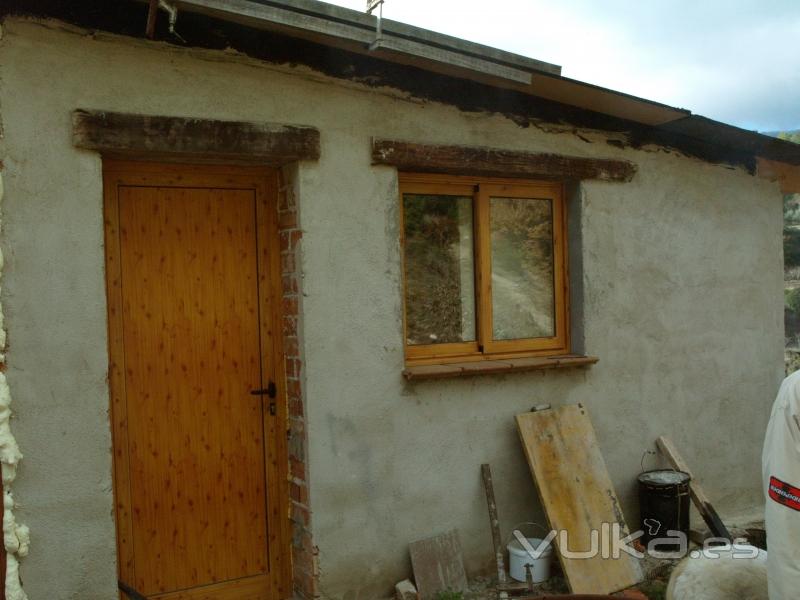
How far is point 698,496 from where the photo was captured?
536 centimetres

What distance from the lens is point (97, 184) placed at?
12.0ft

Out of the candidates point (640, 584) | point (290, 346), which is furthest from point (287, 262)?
point (640, 584)

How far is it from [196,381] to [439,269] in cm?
171

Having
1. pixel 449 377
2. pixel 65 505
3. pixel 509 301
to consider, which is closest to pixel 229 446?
pixel 65 505

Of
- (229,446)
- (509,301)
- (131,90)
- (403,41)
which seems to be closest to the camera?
(131,90)

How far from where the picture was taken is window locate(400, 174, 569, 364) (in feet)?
15.8

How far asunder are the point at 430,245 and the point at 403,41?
4.48 ft

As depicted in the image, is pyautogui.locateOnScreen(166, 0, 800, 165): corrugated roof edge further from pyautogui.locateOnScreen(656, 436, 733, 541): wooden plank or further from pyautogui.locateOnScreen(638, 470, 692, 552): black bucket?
pyautogui.locateOnScreen(638, 470, 692, 552): black bucket

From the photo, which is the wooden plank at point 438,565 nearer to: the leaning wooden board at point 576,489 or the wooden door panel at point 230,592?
the leaning wooden board at point 576,489

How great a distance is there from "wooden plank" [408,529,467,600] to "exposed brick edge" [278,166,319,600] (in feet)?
2.08

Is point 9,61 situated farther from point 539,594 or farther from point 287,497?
point 539,594

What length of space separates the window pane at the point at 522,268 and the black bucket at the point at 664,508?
1274mm

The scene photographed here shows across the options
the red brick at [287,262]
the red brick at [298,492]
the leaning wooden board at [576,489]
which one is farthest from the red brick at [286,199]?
the leaning wooden board at [576,489]

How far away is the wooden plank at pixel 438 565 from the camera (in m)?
4.43
